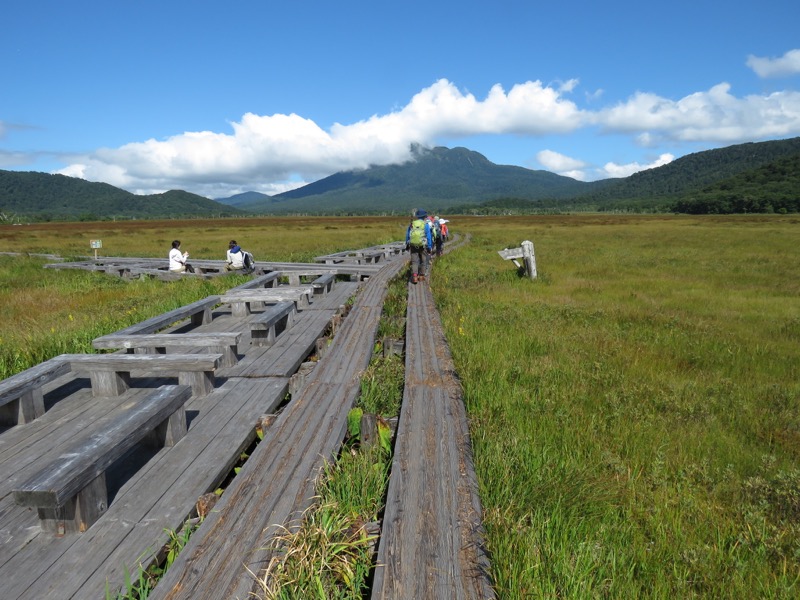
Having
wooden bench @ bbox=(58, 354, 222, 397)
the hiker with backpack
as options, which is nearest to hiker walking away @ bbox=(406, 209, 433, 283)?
the hiker with backpack

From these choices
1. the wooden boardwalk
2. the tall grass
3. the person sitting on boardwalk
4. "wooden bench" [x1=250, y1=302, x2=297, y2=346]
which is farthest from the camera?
the person sitting on boardwalk

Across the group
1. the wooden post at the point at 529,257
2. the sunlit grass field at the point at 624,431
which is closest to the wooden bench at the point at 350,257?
the wooden post at the point at 529,257

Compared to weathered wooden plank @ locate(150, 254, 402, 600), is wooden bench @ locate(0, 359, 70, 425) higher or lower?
higher

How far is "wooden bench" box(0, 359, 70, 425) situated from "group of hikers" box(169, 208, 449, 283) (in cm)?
703

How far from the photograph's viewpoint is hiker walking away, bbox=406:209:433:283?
37.6ft

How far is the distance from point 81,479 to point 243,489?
0.86m

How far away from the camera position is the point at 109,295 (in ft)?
41.9

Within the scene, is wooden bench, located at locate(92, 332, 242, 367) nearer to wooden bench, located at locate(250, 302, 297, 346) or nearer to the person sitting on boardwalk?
wooden bench, located at locate(250, 302, 297, 346)

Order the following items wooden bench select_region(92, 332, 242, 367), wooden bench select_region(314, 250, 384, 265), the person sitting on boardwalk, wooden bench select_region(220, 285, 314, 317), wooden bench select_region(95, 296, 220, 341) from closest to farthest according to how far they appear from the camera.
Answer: wooden bench select_region(92, 332, 242, 367)
wooden bench select_region(95, 296, 220, 341)
wooden bench select_region(220, 285, 314, 317)
the person sitting on boardwalk
wooden bench select_region(314, 250, 384, 265)

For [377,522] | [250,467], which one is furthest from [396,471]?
[250,467]

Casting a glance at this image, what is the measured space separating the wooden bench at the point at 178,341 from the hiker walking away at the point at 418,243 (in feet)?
21.5

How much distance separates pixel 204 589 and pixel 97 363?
3.18m

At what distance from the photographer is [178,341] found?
5.34 metres

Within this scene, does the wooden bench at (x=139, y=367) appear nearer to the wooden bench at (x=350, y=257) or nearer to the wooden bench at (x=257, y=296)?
the wooden bench at (x=257, y=296)
